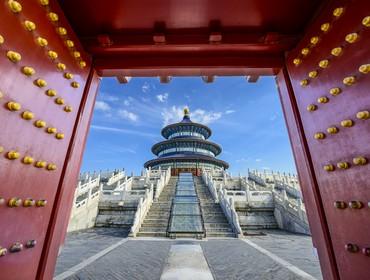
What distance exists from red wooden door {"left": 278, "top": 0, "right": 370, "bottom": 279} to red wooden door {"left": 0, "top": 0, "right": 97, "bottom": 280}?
109 inches

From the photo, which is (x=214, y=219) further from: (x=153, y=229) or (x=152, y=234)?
(x=152, y=234)

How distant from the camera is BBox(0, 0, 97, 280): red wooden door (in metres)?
1.51

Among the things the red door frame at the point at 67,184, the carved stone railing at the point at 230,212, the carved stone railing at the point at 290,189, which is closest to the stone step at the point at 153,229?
the carved stone railing at the point at 230,212

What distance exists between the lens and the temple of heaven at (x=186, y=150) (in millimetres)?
35625

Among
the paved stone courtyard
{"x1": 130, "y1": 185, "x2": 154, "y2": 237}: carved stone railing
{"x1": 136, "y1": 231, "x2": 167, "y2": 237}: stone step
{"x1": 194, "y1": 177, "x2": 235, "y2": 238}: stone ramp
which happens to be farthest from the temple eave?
the paved stone courtyard

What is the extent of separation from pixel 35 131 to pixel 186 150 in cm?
3755

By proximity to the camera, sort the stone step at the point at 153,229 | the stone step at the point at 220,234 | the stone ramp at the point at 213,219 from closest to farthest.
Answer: the stone step at the point at 220,234, the stone ramp at the point at 213,219, the stone step at the point at 153,229

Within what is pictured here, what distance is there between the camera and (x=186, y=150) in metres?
39.2

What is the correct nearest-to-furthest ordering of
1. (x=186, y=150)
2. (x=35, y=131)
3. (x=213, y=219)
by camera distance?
(x=35, y=131) → (x=213, y=219) → (x=186, y=150)

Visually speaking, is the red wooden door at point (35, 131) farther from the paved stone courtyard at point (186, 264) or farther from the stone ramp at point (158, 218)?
the stone ramp at point (158, 218)

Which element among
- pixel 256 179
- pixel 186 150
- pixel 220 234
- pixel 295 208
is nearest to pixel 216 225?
pixel 220 234

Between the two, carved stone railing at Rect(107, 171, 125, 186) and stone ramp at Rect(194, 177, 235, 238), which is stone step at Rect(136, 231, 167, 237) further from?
carved stone railing at Rect(107, 171, 125, 186)

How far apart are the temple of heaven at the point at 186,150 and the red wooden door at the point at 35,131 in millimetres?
31574

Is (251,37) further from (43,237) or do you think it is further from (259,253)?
(259,253)
